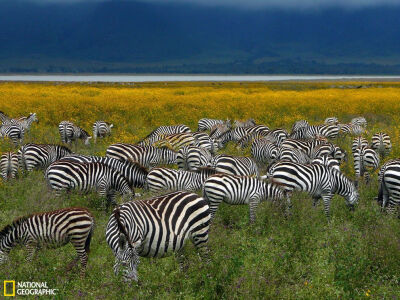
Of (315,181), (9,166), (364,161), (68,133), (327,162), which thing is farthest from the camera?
(68,133)

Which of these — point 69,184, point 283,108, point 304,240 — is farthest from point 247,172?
point 283,108

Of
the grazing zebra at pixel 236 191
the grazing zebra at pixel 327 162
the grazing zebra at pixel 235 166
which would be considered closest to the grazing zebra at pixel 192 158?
the grazing zebra at pixel 235 166

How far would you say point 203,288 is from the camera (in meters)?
7.06

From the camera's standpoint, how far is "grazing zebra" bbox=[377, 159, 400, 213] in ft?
34.0

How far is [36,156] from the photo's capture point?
1383 centimetres

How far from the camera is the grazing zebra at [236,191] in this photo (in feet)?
31.6

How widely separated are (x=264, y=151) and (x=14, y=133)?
1014 centimetres

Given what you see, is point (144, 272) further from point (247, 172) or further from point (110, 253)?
point (247, 172)

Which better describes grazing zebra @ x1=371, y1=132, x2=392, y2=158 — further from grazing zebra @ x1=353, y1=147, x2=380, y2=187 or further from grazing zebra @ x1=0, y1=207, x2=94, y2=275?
grazing zebra @ x1=0, y1=207, x2=94, y2=275

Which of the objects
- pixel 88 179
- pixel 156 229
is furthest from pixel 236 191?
pixel 88 179

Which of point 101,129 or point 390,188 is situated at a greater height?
point 101,129

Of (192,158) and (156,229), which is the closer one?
(156,229)

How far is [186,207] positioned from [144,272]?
1220mm

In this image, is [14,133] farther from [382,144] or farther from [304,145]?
[382,144]
